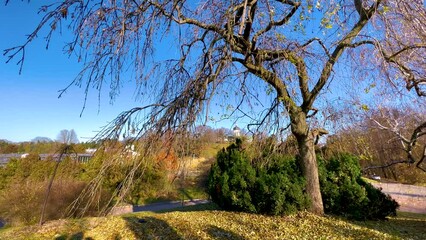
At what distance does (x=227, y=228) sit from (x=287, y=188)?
1605mm

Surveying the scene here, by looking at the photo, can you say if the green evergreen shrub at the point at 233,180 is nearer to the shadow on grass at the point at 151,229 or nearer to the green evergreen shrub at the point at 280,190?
the green evergreen shrub at the point at 280,190

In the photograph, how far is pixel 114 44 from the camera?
2.64 m

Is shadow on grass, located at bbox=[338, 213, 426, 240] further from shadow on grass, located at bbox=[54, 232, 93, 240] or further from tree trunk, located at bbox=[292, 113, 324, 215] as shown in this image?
shadow on grass, located at bbox=[54, 232, 93, 240]

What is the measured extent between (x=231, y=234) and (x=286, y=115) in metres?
2.15

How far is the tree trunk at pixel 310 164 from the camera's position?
6.05 meters

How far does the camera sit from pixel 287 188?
607 centimetres

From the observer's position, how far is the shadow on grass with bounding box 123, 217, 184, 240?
4895mm

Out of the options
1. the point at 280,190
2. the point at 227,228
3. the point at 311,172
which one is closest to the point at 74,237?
the point at 227,228

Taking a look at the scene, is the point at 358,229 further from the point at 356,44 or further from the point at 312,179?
the point at 356,44

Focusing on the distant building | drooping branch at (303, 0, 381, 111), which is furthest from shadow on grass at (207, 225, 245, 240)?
drooping branch at (303, 0, 381, 111)

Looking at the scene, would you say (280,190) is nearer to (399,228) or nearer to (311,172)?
(311,172)

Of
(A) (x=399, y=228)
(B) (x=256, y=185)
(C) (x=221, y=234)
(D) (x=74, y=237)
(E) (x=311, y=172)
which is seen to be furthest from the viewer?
(B) (x=256, y=185)

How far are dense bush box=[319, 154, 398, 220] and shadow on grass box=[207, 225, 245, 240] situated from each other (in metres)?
2.72

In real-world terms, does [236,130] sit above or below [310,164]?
above
